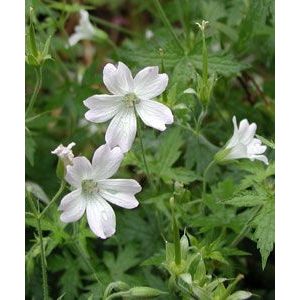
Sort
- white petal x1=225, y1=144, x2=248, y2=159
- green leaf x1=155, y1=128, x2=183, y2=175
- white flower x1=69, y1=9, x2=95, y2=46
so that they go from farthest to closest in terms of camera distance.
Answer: white flower x1=69, y1=9, x2=95, y2=46 < green leaf x1=155, y1=128, x2=183, y2=175 < white petal x1=225, y1=144, x2=248, y2=159

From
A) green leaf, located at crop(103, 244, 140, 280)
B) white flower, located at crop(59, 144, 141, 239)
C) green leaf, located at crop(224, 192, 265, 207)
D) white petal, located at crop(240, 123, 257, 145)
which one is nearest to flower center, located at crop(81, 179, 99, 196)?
white flower, located at crop(59, 144, 141, 239)

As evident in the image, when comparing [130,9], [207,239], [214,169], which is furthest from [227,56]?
[130,9]

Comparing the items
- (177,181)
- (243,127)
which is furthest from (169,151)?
(243,127)

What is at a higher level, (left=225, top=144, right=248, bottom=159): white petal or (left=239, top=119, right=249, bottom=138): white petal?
(left=239, top=119, right=249, bottom=138): white petal

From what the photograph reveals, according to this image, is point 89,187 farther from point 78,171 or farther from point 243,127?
point 243,127

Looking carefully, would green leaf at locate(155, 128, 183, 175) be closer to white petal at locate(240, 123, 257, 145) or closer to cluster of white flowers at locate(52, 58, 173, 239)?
white petal at locate(240, 123, 257, 145)

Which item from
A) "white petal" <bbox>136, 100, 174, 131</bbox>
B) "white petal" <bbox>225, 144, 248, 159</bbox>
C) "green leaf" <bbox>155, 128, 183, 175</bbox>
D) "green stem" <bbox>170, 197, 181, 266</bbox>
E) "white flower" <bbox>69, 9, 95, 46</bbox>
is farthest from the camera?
"white flower" <bbox>69, 9, 95, 46</bbox>

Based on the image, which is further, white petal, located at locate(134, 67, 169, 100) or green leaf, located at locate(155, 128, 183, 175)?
green leaf, located at locate(155, 128, 183, 175)

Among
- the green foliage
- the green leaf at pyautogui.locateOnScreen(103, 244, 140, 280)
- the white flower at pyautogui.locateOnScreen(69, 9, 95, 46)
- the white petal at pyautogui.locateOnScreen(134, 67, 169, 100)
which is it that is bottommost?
the green leaf at pyautogui.locateOnScreen(103, 244, 140, 280)
